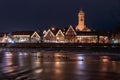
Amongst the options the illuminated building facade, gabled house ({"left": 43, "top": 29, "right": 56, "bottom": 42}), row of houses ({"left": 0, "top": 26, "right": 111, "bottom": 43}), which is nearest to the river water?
row of houses ({"left": 0, "top": 26, "right": 111, "bottom": 43})

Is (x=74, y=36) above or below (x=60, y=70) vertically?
above

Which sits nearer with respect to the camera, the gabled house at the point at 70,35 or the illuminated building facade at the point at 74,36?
the gabled house at the point at 70,35

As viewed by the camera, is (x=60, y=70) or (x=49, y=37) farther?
(x=49, y=37)

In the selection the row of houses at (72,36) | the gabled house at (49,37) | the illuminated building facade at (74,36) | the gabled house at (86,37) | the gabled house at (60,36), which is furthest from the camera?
the gabled house at (86,37)

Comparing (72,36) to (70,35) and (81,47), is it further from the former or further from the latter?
(81,47)

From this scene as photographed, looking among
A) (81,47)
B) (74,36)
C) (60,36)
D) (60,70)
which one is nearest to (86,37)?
(74,36)

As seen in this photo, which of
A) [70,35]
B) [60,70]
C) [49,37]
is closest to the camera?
[60,70]

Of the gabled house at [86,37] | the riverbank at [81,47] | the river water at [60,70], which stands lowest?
the river water at [60,70]

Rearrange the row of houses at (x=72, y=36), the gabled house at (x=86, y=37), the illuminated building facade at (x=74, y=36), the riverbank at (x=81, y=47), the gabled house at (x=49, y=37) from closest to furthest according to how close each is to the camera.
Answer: the riverbank at (x=81, y=47) → the row of houses at (x=72, y=36) → the illuminated building facade at (x=74, y=36) → the gabled house at (x=49, y=37) → the gabled house at (x=86, y=37)

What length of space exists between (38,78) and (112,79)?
212 inches

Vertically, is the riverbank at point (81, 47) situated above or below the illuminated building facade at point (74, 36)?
below

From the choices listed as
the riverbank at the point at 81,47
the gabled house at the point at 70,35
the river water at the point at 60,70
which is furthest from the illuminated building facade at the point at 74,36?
the river water at the point at 60,70

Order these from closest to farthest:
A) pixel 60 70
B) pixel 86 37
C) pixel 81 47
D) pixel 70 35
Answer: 1. pixel 60 70
2. pixel 81 47
3. pixel 70 35
4. pixel 86 37

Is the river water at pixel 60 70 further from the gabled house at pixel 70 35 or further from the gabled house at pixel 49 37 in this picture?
the gabled house at pixel 49 37
